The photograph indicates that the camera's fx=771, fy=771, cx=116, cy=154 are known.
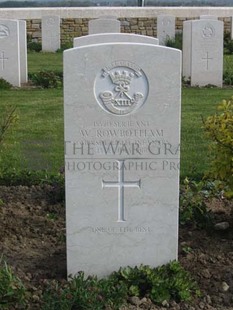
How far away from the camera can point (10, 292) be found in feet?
13.4

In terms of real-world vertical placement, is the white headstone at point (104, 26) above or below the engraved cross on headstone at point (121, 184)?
above

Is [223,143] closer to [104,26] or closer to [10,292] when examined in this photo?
[10,292]

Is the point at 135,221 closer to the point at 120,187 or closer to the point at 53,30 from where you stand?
the point at 120,187

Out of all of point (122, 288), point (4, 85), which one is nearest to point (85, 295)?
point (122, 288)

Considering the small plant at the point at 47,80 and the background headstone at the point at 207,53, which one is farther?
the background headstone at the point at 207,53

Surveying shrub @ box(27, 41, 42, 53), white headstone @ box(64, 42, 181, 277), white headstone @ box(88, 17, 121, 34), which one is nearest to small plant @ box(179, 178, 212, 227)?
white headstone @ box(64, 42, 181, 277)

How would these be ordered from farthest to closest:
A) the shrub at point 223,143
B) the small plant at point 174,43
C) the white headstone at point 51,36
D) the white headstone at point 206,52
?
the white headstone at point 51,36
the small plant at point 174,43
the white headstone at point 206,52
the shrub at point 223,143

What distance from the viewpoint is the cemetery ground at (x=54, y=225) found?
4.32 meters

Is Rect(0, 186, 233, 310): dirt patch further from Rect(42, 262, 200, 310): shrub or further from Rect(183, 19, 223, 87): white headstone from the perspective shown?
Rect(183, 19, 223, 87): white headstone

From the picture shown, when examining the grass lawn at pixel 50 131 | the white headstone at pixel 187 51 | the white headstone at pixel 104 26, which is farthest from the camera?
the white headstone at pixel 104 26

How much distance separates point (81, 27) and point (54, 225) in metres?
17.8

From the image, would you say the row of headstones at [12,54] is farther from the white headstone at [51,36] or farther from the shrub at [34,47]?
the shrub at [34,47]

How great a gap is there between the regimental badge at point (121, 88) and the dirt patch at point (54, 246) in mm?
1061

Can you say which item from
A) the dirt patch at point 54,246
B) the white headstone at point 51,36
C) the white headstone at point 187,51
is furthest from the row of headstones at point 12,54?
the dirt patch at point 54,246
